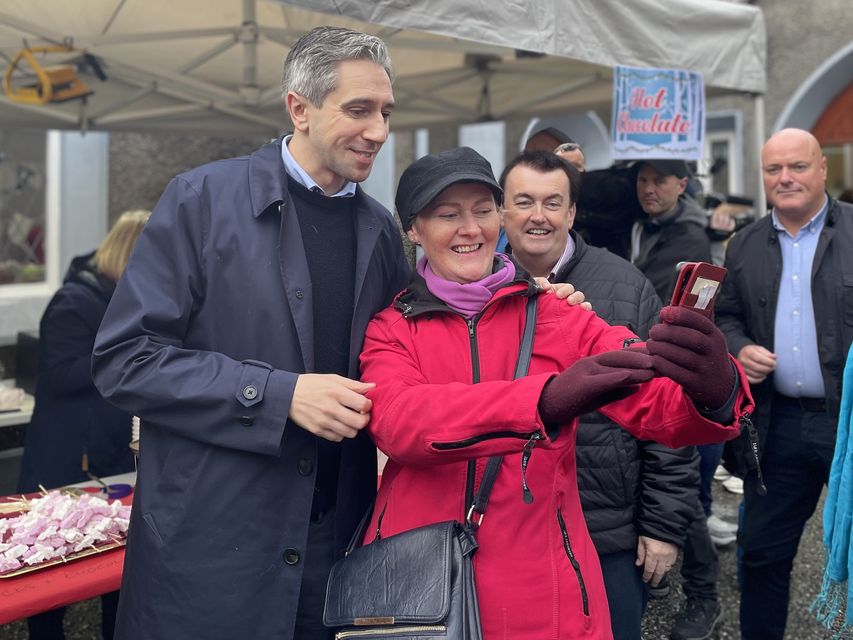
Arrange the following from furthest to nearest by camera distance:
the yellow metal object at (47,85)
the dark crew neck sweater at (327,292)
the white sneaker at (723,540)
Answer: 1. the white sneaker at (723,540)
2. the yellow metal object at (47,85)
3. the dark crew neck sweater at (327,292)

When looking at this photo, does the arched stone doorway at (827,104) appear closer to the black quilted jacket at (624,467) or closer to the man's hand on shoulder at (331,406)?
the black quilted jacket at (624,467)

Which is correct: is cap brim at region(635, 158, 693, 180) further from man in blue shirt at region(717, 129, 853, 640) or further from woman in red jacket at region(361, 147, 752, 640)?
woman in red jacket at region(361, 147, 752, 640)

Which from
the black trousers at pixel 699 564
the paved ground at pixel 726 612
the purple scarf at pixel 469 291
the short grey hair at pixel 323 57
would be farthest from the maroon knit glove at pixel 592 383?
the paved ground at pixel 726 612

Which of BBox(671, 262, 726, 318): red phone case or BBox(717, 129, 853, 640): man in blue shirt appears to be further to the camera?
BBox(717, 129, 853, 640): man in blue shirt

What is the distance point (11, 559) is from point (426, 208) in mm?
1413

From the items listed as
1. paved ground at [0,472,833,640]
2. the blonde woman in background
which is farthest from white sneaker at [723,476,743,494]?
the blonde woman in background

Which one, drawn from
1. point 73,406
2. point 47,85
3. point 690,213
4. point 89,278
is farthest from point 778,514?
point 47,85

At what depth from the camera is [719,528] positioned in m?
4.69

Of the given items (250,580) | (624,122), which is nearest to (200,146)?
(624,122)

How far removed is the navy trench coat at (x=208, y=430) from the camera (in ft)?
5.40

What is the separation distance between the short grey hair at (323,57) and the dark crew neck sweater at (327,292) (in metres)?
0.21

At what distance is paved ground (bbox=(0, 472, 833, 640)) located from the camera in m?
3.66

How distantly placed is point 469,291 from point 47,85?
141 inches

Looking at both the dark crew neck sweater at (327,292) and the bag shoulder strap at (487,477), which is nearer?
the bag shoulder strap at (487,477)
